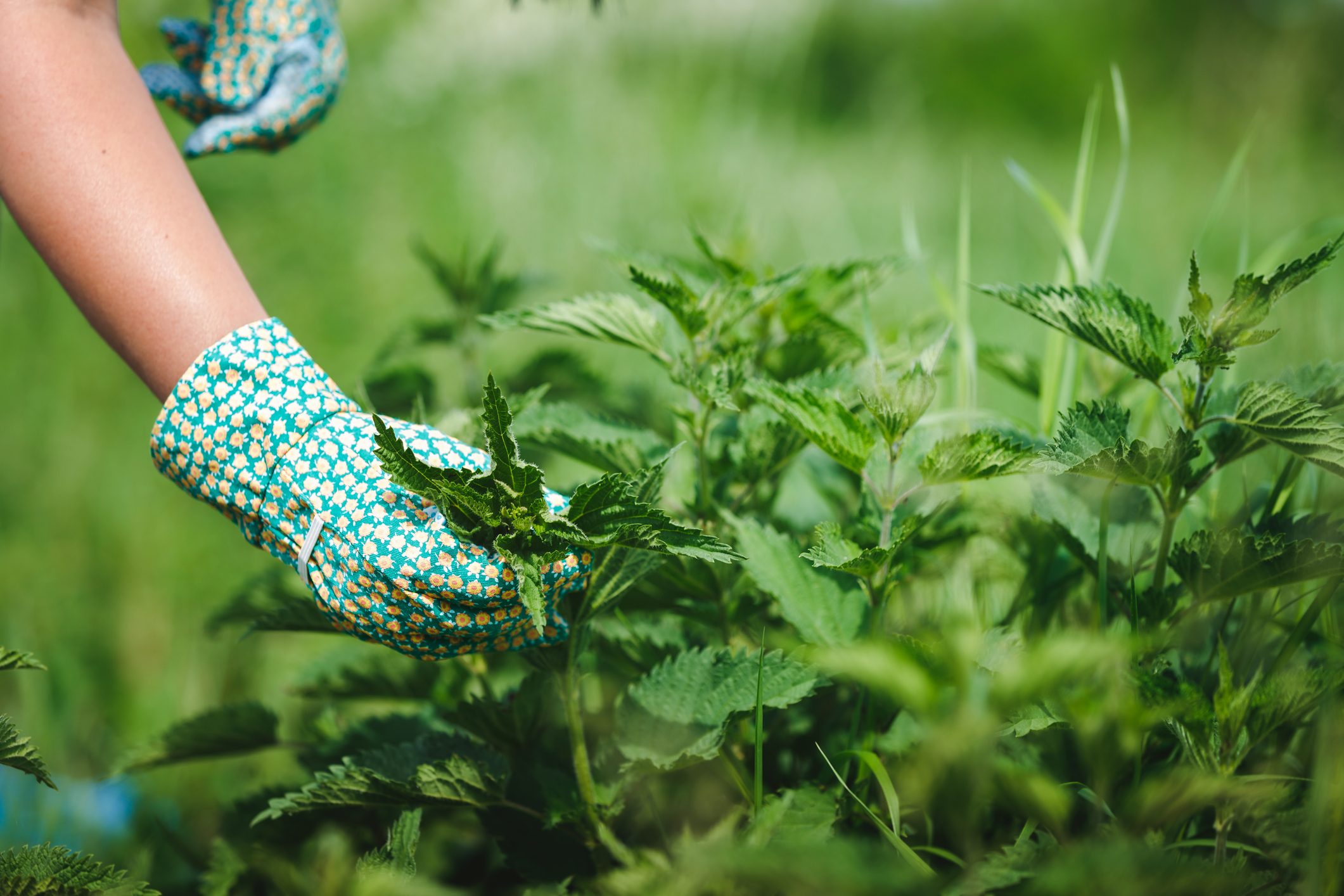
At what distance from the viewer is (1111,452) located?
708 millimetres

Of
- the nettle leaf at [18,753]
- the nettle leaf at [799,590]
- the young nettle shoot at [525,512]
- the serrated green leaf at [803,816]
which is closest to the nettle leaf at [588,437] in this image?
the nettle leaf at [799,590]

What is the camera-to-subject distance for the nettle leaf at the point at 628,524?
683mm

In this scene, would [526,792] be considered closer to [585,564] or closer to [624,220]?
[585,564]

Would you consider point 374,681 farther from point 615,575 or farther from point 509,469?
point 509,469

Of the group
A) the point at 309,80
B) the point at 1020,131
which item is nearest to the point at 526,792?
the point at 309,80

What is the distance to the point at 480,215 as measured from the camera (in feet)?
10.7

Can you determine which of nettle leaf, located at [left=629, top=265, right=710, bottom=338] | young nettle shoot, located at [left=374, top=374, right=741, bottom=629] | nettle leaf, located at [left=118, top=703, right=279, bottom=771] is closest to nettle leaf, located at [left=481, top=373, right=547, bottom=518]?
young nettle shoot, located at [left=374, top=374, right=741, bottom=629]

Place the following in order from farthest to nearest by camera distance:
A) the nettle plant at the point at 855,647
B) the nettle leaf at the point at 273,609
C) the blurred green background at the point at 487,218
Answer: the blurred green background at the point at 487,218, the nettle leaf at the point at 273,609, the nettle plant at the point at 855,647

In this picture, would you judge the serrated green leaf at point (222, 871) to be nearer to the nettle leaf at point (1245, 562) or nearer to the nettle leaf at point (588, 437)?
the nettle leaf at point (588, 437)

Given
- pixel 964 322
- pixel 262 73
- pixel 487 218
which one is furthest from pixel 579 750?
pixel 487 218

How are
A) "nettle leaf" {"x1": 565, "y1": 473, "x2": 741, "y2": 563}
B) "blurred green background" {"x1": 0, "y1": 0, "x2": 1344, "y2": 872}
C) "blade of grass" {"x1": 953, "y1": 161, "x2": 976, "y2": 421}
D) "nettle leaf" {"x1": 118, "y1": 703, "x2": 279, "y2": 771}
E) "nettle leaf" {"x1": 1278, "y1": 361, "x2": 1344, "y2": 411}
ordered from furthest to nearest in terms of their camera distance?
"blurred green background" {"x1": 0, "y1": 0, "x2": 1344, "y2": 872}
"blade of grass" {"x1": 953, "y1": 161, "x2": 976, "y2": 421}
"nettle leaf" {"x1": 118, "y1": 703, "x2": 279, "y2": 771}
"nettle leaf" {"x1": 1278, "y1": 361, "x2": 1344, "y2": 411}
"nettle leaf" {"x1": 565, "y1": 473, "x2": 741, "y2": 563}

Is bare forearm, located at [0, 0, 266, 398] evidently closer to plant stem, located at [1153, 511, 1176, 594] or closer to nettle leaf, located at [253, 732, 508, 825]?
nettle leaf, located at [253, 732, 508, 825]

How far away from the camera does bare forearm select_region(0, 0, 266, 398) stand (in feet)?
2.56

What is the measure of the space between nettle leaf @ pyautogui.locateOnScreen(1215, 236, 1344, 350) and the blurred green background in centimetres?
49
